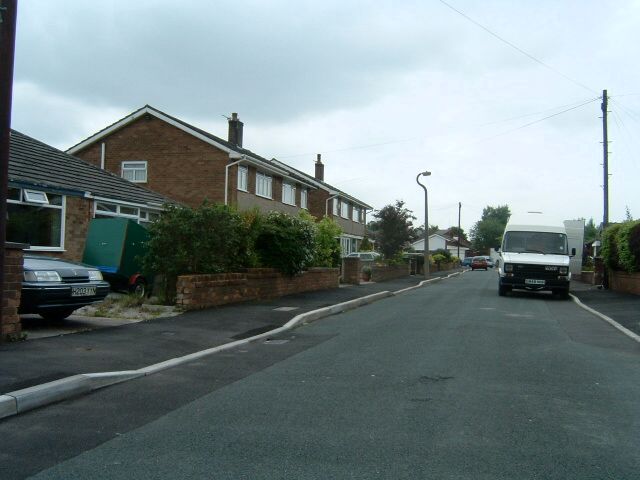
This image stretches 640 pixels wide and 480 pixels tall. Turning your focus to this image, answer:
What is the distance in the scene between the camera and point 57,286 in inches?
366

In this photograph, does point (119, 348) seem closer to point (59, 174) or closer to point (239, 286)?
point (239, 286)

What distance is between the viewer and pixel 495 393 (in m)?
6.41

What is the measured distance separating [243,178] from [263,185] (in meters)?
2.46

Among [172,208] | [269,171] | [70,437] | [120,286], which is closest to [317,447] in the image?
[70,437]

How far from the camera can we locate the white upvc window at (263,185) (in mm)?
31234

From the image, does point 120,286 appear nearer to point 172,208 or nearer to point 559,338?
point 172,208

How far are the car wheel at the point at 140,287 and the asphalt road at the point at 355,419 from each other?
6452 mm

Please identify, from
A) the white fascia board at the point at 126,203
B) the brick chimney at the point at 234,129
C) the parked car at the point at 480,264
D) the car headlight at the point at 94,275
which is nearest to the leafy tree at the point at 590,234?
the parked car at the point at 480,264

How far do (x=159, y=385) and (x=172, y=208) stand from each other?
751cm

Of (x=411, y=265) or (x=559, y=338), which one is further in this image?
(x=411, y=265)

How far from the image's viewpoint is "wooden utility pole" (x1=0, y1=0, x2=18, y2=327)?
7.94 meters

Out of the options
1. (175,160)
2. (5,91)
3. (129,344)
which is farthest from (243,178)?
(5,91)

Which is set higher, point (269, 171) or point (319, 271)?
point (269, 171)

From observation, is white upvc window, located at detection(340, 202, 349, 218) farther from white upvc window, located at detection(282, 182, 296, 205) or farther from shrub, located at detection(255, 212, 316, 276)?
shrub, located at detection(255, 212, 316, 276)
